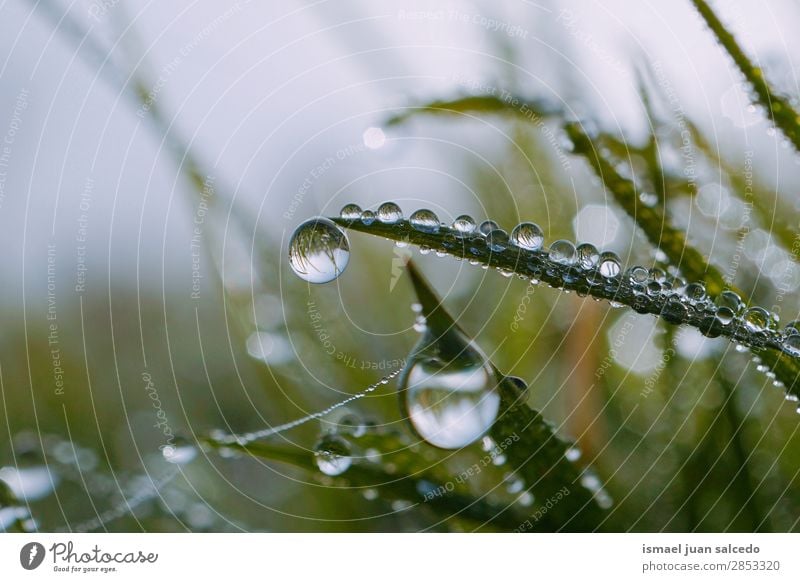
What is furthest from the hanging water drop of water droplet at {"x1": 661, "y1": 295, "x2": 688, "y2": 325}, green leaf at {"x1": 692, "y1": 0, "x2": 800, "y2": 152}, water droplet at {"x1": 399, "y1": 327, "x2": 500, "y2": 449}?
green leaf at {"x1": 692, "y1": 0, "x2": 800, "y2": 152}

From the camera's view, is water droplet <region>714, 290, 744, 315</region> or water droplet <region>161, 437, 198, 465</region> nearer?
water droplet <region>714, 290, 744, 315</region>

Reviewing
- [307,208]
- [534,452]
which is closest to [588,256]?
[534,452]

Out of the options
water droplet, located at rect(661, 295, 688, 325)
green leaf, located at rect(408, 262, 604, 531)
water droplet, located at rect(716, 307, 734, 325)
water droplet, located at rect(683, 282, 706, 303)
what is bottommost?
green leaf, located at rect(408, 262, 604, 531)

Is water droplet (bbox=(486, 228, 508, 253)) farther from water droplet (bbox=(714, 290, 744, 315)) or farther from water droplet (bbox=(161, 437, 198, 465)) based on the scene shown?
water droplet (bbox=(161, 437, 198, 465))

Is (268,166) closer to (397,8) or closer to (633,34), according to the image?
(397,8)

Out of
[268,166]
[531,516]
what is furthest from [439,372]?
[268,166]

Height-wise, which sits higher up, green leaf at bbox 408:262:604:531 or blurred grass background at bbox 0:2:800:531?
blurred grass background at bbox 0:2:800:531

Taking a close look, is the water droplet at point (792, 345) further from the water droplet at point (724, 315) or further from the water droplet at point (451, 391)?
the water droplet at point (451, 391)
